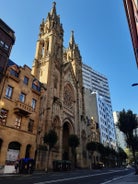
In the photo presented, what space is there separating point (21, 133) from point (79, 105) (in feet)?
85.7

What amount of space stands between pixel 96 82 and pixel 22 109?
88.0 metres

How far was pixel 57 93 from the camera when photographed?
39188 millimetres

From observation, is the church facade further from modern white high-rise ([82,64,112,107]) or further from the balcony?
modern white high-rise ([82,64,112,107])

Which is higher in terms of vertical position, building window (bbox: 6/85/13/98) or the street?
building window (bbox: 6/85/13/98)

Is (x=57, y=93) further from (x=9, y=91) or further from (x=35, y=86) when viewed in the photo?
(x=9, y=91)

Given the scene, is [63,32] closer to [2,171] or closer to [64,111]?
[64,111]

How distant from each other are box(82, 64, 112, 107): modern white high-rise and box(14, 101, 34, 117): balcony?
76613 mm

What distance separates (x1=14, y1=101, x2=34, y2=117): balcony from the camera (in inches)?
969

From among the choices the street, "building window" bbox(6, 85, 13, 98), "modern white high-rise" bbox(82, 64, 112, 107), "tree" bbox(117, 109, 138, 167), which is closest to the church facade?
"building window" bbox(6, 85, 13, 98)

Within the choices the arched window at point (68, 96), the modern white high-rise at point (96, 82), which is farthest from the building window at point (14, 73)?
the modern white high-rise at point (96, 82)

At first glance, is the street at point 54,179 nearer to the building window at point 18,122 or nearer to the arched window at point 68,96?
the building window at point 18,122

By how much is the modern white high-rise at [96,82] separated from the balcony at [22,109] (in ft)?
251

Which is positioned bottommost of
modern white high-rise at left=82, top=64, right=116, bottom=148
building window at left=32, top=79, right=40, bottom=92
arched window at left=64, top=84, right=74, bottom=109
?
building window at left=32, top=79, right=40, bottom=92

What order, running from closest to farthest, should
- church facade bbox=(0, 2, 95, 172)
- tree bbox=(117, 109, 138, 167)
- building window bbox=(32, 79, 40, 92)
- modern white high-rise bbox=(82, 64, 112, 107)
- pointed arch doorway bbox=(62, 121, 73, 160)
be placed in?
church facade bbox=(0, 2, 95, 172), tree bbox=(117, 109, 138, 167), building window bbox=(32, 79, 40, 92), pointed arch doorway bbox=(62, 121, 73, 160), modern white high-rise bbox=(82, 64, 112, 107)
